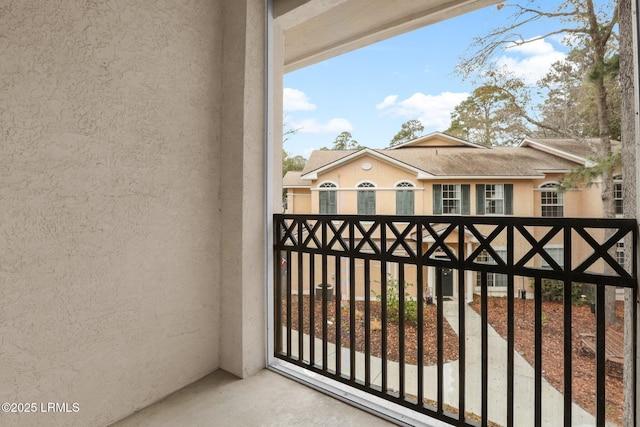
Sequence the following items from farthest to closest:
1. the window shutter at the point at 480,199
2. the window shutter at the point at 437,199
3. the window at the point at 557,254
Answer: the window shutter at the point at 437,199 < the window shutter at the point at 480,199 < the window at the point at 557,254

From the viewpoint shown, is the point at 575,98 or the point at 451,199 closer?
the point at 575,98

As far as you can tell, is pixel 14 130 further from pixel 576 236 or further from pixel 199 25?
pixel 576 236

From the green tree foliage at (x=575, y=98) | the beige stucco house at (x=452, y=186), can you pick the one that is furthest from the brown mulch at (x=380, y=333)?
the green tree foliage at (x=575, y=98)

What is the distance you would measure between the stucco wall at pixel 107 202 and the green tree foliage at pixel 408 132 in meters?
1.17

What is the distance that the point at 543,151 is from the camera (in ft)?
5.08

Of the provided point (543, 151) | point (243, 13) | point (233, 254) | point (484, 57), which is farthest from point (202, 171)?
point (543, 151)

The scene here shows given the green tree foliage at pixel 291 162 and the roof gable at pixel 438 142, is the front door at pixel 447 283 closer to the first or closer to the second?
the roof gable at pixel 438 142

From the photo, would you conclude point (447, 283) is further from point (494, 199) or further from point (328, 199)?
point (328, 199)

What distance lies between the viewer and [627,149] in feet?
4.42

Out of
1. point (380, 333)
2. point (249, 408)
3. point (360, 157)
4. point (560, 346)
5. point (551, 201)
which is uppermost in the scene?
point (360, 157)

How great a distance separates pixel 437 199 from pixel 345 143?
69 cm

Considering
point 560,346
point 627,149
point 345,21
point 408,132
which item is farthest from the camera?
point 345,21

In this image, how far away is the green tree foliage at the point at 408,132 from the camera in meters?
1.89

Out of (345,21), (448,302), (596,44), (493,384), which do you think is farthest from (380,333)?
(345,21)
